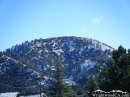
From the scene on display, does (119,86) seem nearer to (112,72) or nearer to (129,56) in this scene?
(112,72)

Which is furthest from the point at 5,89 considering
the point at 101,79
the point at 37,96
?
the point at 101,79

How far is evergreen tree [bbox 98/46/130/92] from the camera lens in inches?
1614

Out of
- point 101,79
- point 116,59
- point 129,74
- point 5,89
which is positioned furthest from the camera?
point 5,89

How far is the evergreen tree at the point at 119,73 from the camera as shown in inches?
1614

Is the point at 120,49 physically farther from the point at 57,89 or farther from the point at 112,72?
the point at 57,89

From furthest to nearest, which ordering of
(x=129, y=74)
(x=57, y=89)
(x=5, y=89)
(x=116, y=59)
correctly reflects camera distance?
1. (x=5, y=89)
2. (x=57, y=89)
3. (x=116, y=59)
4. (x=129, y=74)

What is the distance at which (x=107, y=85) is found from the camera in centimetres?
4206

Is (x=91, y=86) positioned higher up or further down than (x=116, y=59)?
further down

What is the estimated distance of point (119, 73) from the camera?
41938 mm

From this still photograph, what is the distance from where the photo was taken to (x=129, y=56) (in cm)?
4319

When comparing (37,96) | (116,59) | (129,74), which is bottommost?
(37,96)

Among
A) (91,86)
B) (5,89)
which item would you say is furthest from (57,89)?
(5,89)

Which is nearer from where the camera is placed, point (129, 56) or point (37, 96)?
point (129, 56)

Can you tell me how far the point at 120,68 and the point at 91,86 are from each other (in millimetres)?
18298
